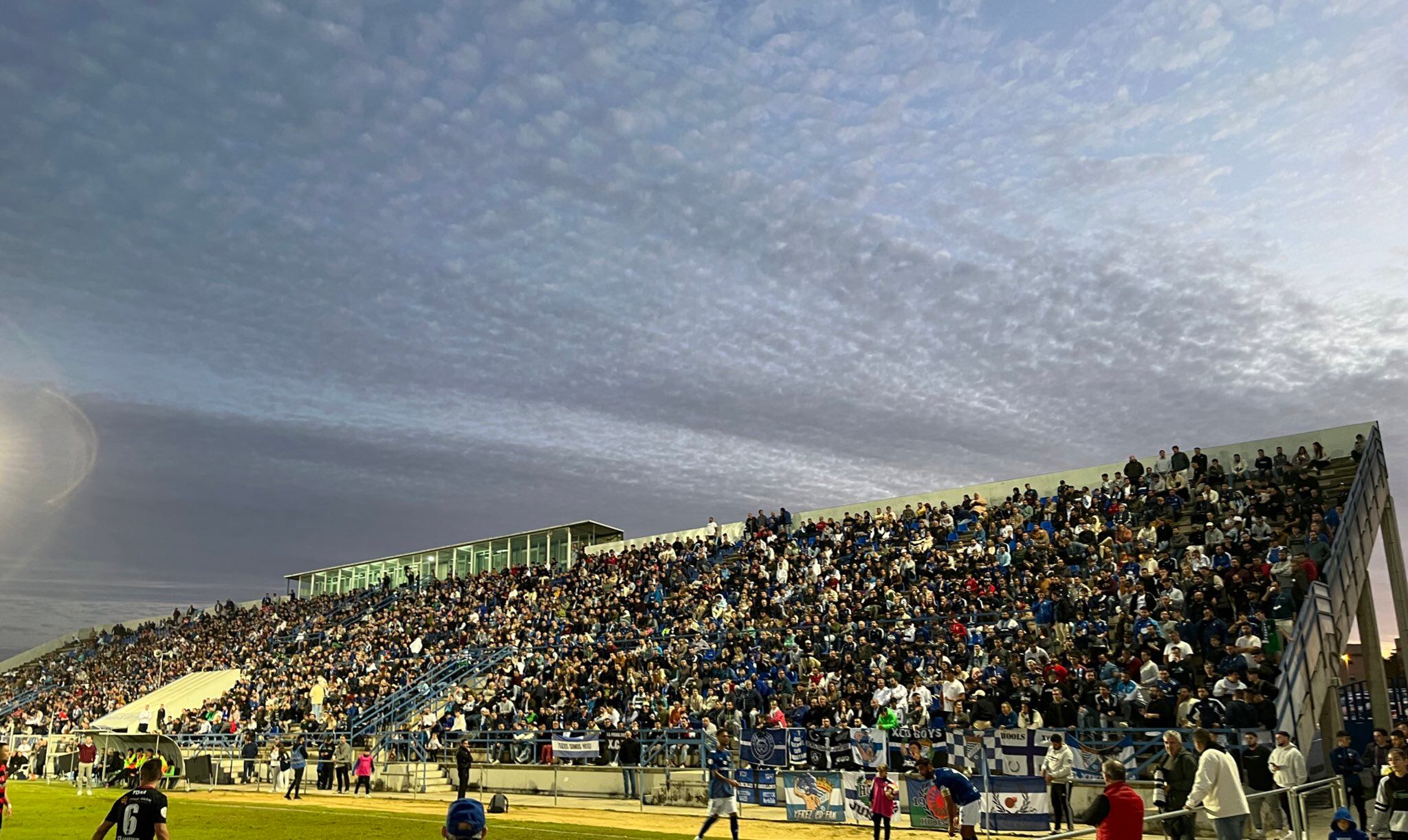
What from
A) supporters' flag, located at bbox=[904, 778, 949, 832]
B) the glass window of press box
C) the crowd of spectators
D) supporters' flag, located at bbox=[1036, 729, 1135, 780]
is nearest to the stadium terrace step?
the crowd of spectators

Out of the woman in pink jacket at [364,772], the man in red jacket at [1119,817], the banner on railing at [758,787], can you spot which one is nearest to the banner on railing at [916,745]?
the banner on railing at [758,787]

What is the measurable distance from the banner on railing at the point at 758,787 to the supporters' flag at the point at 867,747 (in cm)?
195

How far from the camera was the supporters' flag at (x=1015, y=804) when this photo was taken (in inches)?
749

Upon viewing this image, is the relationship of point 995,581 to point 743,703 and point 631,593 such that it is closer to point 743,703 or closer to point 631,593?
point 743,703

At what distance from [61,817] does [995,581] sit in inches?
1002

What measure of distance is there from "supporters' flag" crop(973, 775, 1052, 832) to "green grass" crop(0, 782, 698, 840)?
588 cm

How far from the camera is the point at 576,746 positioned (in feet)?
96.1

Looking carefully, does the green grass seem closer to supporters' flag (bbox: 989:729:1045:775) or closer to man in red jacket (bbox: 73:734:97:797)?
man in red jacket (bbox: 73:734:97:797)

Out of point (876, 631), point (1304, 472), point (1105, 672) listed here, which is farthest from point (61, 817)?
point (1304, 472)

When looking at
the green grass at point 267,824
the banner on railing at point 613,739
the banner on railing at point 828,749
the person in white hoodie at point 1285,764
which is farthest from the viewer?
the banner on railing at point 613,739

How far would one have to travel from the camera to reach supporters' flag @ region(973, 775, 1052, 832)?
19016 mm

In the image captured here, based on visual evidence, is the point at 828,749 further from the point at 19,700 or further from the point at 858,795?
the point at 19,700

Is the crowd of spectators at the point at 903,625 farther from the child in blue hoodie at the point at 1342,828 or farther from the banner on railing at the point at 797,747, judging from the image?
the child in blue hoodie at the point at 1342,828

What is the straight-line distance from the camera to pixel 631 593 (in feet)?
141
